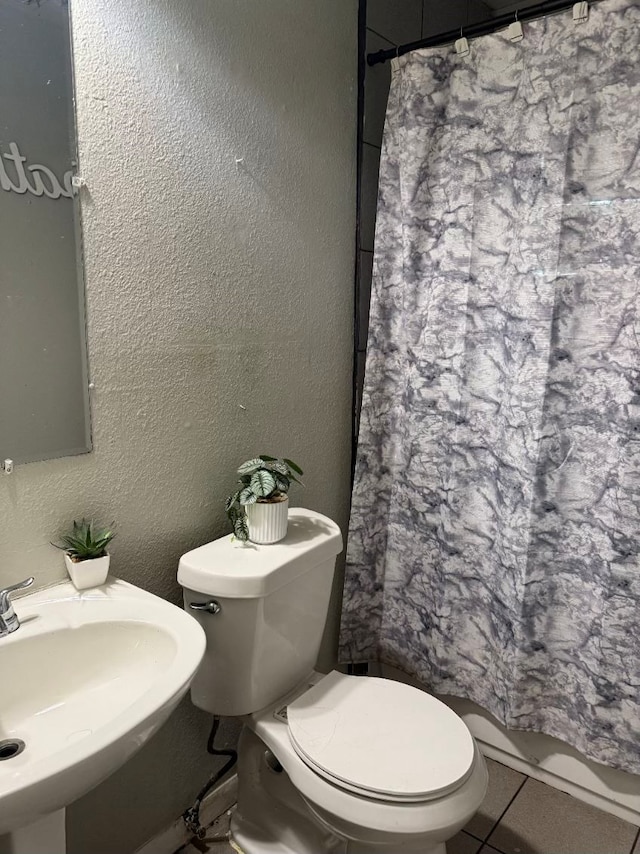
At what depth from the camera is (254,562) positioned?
1.33 metres

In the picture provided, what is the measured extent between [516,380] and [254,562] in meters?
0.83

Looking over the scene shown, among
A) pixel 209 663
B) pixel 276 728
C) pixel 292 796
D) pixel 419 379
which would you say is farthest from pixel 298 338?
pixel 292 796

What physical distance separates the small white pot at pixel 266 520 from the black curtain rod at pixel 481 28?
129 cm

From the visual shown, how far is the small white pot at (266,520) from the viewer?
1.39m

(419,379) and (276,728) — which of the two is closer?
(276,728)

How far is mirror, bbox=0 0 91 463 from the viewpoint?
107cm

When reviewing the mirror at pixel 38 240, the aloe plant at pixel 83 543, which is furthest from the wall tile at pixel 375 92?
the aloe plant at pixel 83 543

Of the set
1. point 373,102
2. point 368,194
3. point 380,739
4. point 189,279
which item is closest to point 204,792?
point 380,739

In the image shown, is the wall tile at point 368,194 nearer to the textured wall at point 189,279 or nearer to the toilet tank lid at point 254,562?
the textured wall at point 189,279

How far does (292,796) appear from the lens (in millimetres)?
1508

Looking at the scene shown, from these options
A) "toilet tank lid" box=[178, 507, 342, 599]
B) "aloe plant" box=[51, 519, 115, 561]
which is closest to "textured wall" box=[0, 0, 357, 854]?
"aloe plant" box=[51, 519, 115, 561]

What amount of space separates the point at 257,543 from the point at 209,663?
28 centimetres

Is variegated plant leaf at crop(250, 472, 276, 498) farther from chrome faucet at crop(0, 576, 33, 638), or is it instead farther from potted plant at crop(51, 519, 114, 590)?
chrome faucet at crop(0, 576, 33, 638)

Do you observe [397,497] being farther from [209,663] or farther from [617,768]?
[617,768]
